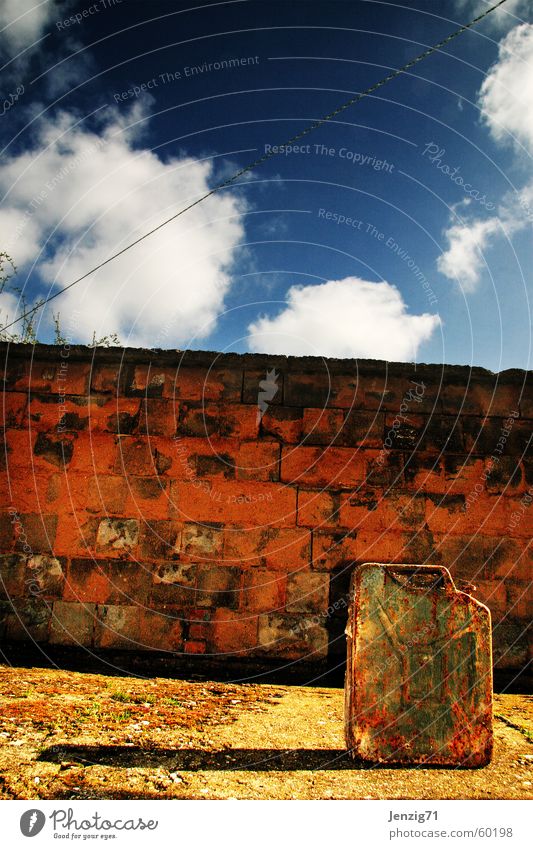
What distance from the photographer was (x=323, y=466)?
4.91 metres

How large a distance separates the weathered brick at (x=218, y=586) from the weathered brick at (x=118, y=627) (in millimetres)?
649

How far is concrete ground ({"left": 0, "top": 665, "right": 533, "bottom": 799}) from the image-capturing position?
7.69ft

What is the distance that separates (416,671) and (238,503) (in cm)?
240

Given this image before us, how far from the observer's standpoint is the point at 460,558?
4.76 m

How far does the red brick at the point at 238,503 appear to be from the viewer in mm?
4828

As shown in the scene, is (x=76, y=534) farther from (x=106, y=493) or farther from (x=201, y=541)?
(x=201, y=541)

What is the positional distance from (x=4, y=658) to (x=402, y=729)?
3.79m

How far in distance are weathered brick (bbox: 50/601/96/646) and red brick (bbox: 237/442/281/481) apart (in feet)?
6.61

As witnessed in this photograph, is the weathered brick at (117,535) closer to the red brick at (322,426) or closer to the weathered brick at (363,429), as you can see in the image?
the red brick at (322,426)

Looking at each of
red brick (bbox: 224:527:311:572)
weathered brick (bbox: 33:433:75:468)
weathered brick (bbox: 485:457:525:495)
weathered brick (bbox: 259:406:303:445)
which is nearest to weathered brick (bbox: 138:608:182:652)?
red brick (bbox: 224:527:311:572)

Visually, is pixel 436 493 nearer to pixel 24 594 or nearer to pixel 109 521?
pixel 109 521

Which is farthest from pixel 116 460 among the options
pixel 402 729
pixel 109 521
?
pixel 402 729

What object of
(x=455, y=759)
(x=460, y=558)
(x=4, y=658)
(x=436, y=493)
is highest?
(x=436, y=493)

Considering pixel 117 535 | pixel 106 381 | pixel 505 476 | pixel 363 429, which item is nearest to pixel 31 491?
pixel 117 535
